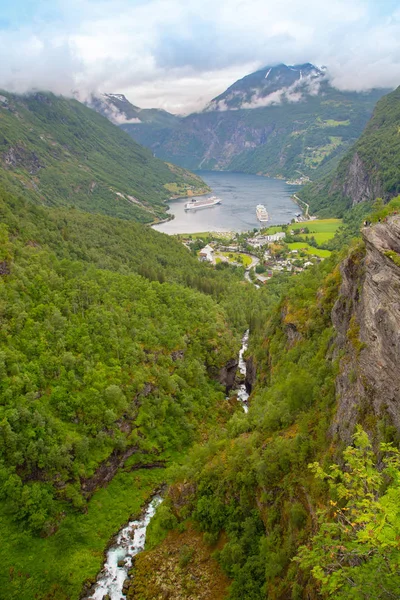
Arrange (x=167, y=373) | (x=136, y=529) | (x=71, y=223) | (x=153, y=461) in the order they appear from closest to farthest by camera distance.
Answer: (x=136, y=529)
(x=153, y=461)
(x=167, y=373)
(x=71, y=223)

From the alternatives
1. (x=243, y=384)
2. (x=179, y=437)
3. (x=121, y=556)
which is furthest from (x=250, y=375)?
(x=121, y=556)

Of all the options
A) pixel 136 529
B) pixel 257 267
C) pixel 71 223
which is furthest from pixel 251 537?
pixel 257 267

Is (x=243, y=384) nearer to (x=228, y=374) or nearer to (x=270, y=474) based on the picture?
(x=228, y=374)

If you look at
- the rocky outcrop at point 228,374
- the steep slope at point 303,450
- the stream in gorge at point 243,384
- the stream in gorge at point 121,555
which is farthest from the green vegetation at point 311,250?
the stream in gorge at point 121,555

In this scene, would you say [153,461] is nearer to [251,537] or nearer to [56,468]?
[56,468]

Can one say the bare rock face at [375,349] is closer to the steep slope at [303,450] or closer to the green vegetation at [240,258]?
the steep slope at [303,450]

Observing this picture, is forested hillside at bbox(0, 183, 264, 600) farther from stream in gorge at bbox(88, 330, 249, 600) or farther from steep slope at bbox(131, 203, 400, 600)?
steep slope at bbox(131, 203, 400, 600)
